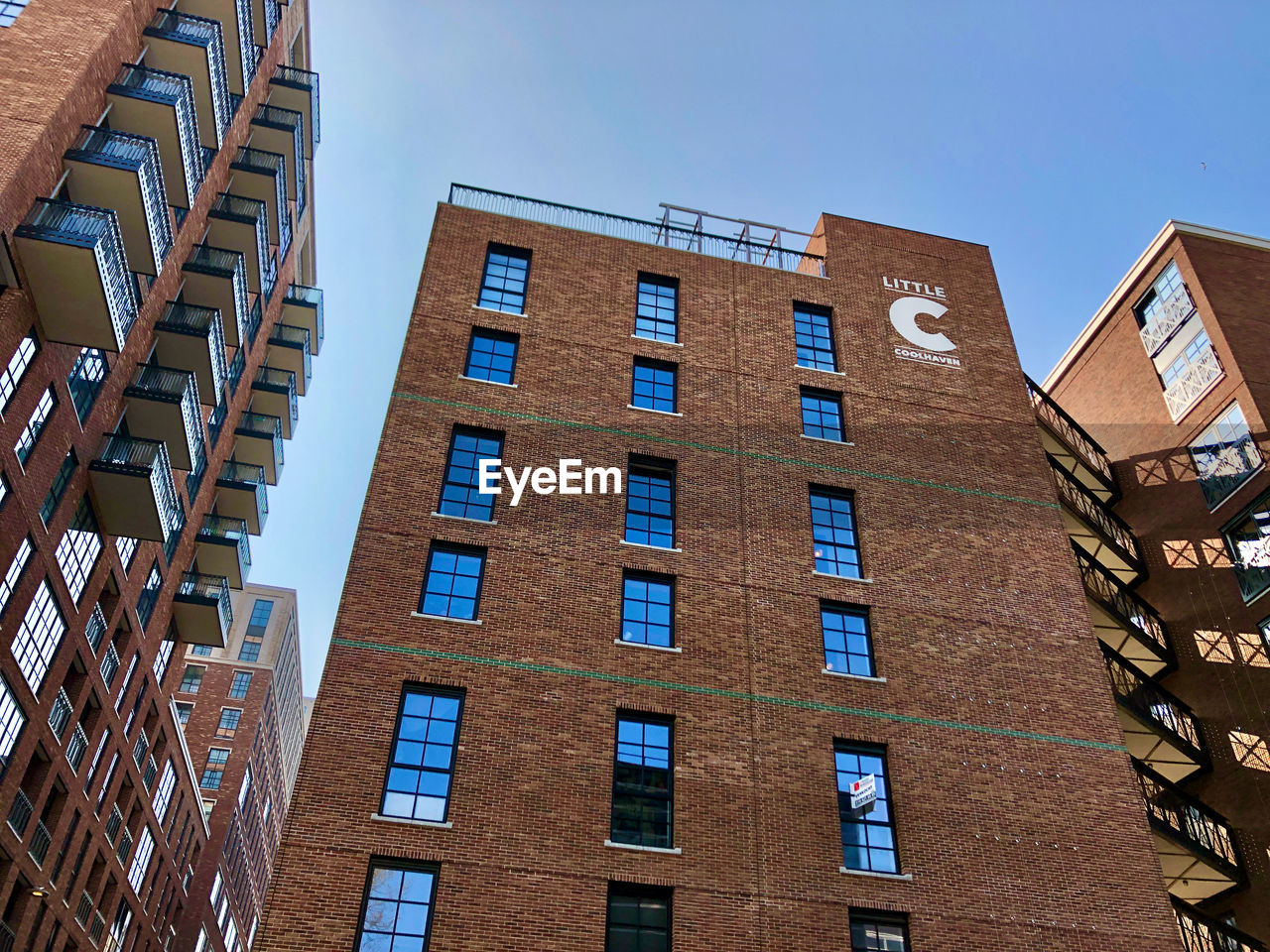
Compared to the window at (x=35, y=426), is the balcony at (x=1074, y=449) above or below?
above

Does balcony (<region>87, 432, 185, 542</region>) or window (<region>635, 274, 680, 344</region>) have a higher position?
window (<region>635, 274, 680, 344</region>)

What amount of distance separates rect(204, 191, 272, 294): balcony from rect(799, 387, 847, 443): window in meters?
21.1

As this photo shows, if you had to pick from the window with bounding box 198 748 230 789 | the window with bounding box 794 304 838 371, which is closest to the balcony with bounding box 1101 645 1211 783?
the window with bounding box 794 304 838 371

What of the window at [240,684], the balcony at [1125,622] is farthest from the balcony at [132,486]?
the window at [240,684]

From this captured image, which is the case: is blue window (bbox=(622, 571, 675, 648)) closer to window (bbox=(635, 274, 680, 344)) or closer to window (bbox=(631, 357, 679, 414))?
window (bbox=(631, 357, 679, 414))

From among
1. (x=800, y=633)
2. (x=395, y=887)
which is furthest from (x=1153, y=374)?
(x=395, y=887)

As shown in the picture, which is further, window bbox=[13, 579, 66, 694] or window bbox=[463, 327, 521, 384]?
window bbox=[13, 579, 66, 694]

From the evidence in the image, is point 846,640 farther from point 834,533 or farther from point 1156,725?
point 1156,725

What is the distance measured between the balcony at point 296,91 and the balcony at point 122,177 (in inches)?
607

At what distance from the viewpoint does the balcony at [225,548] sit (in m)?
41.4

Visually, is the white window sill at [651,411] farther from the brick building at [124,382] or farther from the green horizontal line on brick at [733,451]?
the brick building at [124,382]

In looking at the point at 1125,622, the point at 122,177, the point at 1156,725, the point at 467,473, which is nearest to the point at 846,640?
the point at 467,473

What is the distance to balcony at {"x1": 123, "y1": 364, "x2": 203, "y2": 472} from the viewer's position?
3275 cm

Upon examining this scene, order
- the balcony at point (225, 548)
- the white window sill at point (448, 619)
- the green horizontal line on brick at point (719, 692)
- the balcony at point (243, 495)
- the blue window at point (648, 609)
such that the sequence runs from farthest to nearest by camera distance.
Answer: the balcony at point (243, 495) < the balcony at point (225, 548) < the blue window at point (648, 609) < the white window sill at point (448, 619) < the green horizontal line on brick at point (719, 692)
